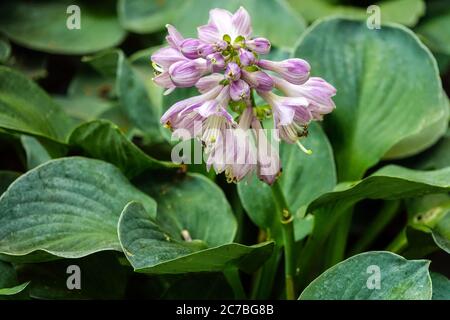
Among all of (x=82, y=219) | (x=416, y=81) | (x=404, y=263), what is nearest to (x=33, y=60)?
(x=82, y=219)

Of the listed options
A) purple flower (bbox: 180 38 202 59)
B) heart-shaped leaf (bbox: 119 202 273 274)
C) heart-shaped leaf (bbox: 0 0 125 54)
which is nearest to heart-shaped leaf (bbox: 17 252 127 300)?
heart-shaped leaf (bbox: 119 202 273 274)

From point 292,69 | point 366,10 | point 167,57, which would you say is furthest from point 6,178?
point 366,10

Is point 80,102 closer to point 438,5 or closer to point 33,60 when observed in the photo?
point 33,60

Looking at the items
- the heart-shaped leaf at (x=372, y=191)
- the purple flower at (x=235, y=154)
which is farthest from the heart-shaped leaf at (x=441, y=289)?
the purple flower at (x=235, y=154)

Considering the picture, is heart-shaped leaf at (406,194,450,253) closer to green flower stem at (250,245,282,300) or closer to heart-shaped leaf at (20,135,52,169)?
green flower stem at (250,245,282,300)

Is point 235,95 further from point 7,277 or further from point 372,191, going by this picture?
point 7,277

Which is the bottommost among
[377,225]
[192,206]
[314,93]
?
[377,225]

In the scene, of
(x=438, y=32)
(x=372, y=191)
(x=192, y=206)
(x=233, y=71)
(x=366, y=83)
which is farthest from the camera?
Answer: (x=438, y=32)
